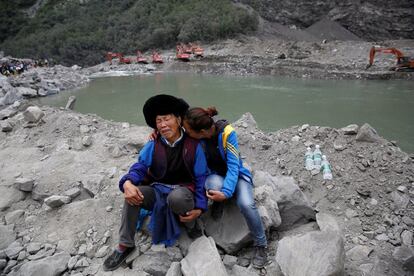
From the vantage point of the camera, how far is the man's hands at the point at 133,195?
2441mm

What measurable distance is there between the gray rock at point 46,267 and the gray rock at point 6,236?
48cm

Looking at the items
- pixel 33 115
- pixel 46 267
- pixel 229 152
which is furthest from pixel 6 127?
pixel 229 152

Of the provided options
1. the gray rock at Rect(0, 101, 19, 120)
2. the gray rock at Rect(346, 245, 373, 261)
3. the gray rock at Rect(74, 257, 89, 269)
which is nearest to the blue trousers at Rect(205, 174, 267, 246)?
the gray rock at Rect(346, 245, 373, 261)

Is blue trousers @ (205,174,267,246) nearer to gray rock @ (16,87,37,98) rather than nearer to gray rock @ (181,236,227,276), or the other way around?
gray rock @ (181,236,227,276)

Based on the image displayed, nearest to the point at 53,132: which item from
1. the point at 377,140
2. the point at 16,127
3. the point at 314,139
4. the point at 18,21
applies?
the point at 16,127

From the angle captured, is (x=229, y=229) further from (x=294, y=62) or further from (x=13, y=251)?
(x=294, y=62)

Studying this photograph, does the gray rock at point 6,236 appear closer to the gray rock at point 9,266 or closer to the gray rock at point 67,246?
the gray rock at point 9,266

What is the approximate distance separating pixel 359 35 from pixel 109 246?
101ft

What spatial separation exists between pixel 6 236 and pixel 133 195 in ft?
5.41

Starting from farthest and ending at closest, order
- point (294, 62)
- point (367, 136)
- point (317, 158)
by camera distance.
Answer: point (294, 62), point (367, 136), point (317, 158)

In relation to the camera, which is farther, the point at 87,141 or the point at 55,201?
the point at 87,141

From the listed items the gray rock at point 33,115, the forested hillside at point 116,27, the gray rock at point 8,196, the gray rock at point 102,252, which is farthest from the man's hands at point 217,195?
the forested hillside at point 116,27

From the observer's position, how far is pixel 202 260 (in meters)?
2.45

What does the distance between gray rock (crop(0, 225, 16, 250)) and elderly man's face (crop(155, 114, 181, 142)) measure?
194 centimetres
